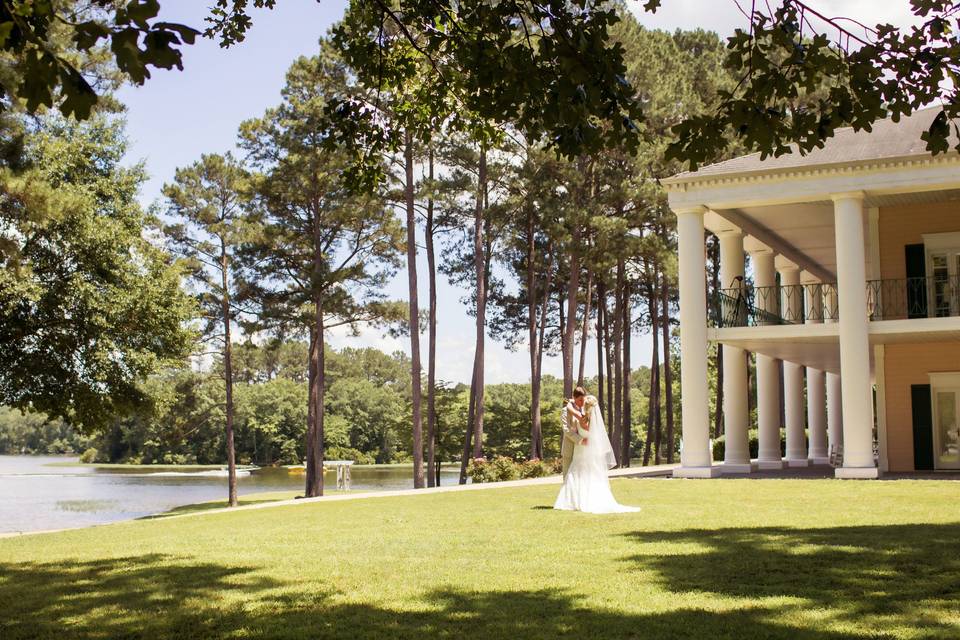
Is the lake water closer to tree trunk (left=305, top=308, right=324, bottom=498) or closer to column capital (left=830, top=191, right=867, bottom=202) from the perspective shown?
tree trunk (left=305, top=308, right=324, bottom=498)

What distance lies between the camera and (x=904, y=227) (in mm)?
25344

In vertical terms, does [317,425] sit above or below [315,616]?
above

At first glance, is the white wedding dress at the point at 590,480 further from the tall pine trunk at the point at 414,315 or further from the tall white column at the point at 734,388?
the tall pine trunk at the point at 414,315

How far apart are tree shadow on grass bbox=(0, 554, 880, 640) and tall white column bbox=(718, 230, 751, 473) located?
67.0ft

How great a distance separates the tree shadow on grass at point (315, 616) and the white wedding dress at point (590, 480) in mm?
6942

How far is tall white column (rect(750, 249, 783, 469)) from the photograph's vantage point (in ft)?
95.7

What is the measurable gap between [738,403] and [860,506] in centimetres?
1266

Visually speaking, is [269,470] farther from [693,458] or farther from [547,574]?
[547,574]

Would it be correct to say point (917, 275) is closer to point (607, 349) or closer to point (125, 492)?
point (607, 349)

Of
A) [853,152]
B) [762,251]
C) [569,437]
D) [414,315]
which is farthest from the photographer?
[414,315]

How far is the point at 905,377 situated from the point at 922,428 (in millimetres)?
1386

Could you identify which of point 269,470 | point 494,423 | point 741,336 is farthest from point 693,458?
point 269,470

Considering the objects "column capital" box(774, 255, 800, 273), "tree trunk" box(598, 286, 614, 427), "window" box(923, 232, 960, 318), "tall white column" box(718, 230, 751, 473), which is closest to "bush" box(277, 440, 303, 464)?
"tree trunk" box(598, 286, 614, 427)

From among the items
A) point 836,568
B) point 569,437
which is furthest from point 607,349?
point 836,568
